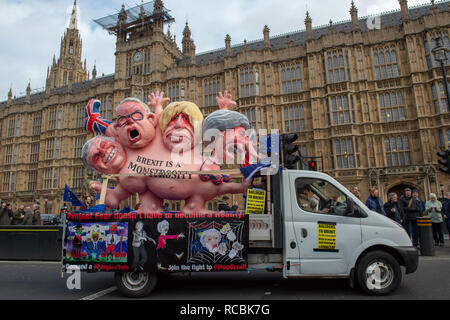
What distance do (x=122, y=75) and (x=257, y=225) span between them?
3183 cm

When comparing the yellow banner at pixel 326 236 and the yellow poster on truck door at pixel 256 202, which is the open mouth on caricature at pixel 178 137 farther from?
the yellow banner at pixel 326 236

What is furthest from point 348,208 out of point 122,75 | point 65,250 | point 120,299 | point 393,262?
point 122,75

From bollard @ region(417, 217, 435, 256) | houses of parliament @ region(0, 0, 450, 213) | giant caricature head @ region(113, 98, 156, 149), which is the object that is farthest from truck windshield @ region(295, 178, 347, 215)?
houses of parliament @ region(0, 0, 450, 213)

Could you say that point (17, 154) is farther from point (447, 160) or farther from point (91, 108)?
point (447, 160)

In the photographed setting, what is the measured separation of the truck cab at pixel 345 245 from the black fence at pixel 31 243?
783cm

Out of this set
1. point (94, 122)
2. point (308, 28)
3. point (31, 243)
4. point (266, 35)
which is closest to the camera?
point (94, 122)

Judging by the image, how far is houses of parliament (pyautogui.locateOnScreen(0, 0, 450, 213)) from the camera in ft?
72.4

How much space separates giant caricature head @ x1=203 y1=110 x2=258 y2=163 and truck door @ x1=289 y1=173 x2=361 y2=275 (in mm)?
1176

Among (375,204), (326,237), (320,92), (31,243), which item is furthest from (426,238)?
(320,92)

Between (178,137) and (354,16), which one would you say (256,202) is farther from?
(354,16)

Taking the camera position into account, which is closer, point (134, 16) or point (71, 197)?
point (71, 197)

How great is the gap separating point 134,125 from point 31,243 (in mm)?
6750

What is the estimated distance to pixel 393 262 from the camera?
14.5ft

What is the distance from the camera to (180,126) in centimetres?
561
